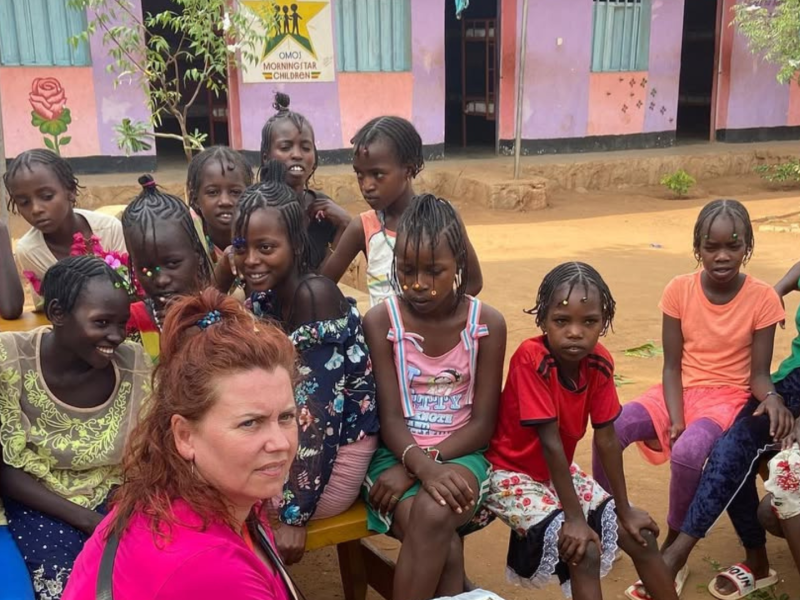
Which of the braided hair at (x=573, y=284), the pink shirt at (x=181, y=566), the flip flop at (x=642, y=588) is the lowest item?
the flip flop at (x=642, y=588)

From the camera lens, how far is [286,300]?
2494 mm

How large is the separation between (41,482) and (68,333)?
0.40m

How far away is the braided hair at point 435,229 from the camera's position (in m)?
2.42

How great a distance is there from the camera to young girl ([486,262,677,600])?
7.98 feet

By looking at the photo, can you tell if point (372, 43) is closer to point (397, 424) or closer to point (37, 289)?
point (37, 289)

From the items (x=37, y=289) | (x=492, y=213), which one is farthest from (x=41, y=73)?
(x=37, y=289)

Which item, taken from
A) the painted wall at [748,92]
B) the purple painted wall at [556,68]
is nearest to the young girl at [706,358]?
the purple painted wall at [556,68]

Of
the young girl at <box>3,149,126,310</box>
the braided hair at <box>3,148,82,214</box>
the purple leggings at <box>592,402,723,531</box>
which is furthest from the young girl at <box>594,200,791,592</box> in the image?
the braided hair at <box>3,148,82,214</box>

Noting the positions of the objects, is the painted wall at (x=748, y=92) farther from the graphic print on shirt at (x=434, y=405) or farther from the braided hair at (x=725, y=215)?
the graphic print on shirt at (x=434, y=405)

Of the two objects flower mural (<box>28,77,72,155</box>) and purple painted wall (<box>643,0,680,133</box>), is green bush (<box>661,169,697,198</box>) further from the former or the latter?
flower mural (<box>28,77,72,155</box>)

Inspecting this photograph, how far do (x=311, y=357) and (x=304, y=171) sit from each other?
1570 mm

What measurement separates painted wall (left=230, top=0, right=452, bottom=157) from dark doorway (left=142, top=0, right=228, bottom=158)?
1347 millimetres

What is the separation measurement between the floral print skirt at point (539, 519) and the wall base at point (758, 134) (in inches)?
521

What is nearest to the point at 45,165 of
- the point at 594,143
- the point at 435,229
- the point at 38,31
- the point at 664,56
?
the point at 435,229
